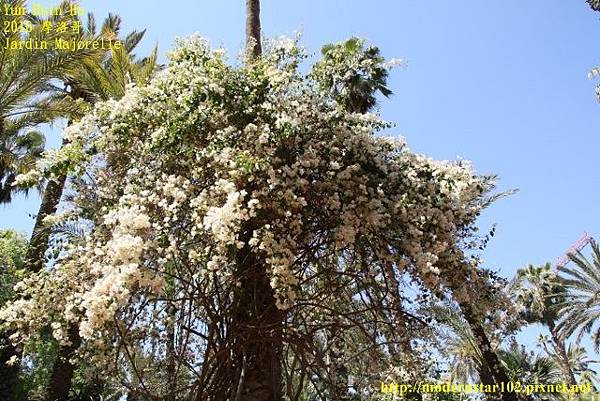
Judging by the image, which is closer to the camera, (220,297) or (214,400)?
(214,400)

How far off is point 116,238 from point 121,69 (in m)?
7.63

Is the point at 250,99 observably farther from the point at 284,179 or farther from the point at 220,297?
the point at 220,297

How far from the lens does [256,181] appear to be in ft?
18.7

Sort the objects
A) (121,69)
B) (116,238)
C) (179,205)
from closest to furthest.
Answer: (116,238) → (179,205) → (121,69)

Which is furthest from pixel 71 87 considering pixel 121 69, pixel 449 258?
pixel 449 258

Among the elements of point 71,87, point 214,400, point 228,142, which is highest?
point 71,87

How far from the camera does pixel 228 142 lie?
5.80m

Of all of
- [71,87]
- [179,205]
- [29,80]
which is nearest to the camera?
[179,205]

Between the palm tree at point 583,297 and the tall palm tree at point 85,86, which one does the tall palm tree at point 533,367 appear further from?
the tall palm tree at point 85,86

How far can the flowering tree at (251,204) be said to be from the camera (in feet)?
18.2

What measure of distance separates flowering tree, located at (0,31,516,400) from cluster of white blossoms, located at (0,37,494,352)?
0.02 metres

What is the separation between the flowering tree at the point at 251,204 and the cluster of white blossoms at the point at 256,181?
20 mm

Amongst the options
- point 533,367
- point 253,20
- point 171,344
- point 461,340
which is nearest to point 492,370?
point 461,340

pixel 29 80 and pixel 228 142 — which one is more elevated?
pixel 29 80
